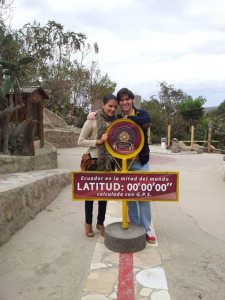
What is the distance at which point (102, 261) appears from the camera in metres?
2.66

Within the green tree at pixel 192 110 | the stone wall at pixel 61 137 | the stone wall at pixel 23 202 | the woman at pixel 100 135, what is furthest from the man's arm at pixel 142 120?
the green tree at pixel 192 110

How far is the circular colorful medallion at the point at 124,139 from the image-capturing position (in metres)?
2.73

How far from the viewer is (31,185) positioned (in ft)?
12.7

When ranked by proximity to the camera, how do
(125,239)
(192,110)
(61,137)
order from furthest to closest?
(192,110) → (61,137) → (125,239)

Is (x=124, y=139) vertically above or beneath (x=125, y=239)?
above

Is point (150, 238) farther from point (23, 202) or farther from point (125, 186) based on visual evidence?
point (23, 202)

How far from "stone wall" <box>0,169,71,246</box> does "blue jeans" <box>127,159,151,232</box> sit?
4.59ft

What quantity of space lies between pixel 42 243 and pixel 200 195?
136 inches

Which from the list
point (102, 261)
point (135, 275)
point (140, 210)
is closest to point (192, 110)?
point (140, 210)

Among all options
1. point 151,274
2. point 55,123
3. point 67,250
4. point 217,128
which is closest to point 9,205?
point 67,250

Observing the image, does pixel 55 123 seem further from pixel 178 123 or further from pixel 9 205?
pixel 9 205

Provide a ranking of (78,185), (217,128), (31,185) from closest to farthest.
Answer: (78,185) → (31,185) → (217,128)

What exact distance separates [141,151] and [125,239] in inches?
36.1

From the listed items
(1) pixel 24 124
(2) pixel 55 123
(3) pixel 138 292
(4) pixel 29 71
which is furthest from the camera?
(2) pixel 55 123
